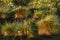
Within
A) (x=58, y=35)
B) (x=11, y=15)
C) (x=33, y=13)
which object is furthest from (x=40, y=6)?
(x=58, y=35)

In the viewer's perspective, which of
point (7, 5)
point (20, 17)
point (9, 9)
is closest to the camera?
point (20, 17)

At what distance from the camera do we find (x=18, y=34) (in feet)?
25.3

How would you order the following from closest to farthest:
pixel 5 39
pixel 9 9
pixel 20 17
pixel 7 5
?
1. pixel 5 39
2. pixel 20 17
3. pixel 9 9
4. pixel 7 5

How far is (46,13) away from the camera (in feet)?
32.2

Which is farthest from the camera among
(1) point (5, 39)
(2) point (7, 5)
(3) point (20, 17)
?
(2) point (7, 5)

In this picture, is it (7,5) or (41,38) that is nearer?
(41,38)

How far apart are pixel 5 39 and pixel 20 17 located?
2.36 metres

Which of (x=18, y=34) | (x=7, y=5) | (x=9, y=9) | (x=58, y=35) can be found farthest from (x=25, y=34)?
(x=7, y=5)

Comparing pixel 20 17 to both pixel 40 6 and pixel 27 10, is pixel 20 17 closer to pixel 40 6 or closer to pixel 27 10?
pixel 27 10

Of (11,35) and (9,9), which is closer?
(11,35)

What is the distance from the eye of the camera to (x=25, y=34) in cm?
774

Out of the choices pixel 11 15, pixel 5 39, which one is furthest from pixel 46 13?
pixel 5 39

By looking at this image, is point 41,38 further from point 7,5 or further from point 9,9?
point 7,5

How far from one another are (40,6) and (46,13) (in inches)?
41.7
